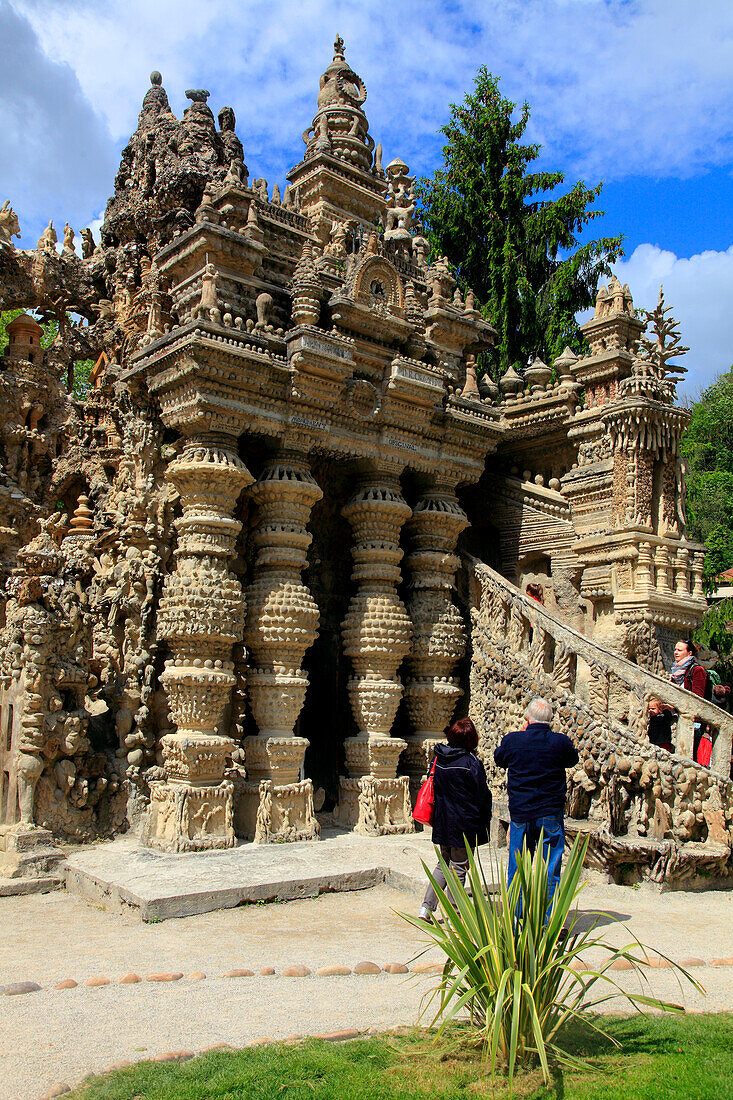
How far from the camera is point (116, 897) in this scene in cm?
644

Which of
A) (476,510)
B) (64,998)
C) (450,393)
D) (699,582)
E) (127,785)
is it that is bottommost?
(64,998)

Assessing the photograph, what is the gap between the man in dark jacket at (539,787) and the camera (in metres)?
5.22

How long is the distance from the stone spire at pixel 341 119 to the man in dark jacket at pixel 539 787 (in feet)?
32.7

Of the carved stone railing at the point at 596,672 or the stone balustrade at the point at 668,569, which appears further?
the stone balustrade at the point at 668,569

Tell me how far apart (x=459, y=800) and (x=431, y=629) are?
4.88m

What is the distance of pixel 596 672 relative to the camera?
8.87 meters

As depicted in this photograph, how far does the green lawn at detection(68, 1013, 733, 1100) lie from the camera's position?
326cm

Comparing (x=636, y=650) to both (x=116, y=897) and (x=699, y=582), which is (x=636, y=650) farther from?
(x=116, y=897)

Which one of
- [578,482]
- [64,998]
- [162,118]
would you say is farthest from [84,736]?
[162,118]

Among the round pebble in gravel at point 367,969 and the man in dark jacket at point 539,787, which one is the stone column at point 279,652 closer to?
the round pebble in gravel at point 367,969

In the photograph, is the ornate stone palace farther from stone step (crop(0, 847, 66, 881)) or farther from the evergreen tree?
the evergreen tree

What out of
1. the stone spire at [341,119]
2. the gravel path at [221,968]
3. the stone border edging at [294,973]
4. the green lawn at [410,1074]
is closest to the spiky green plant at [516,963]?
the green lawn at [410,1074]

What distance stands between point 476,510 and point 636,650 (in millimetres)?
3346

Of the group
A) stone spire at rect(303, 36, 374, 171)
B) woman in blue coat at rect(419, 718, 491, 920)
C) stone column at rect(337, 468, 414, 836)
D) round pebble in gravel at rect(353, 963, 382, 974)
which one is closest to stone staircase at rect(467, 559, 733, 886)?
stone column at rect(337, 468, 414, 836)
